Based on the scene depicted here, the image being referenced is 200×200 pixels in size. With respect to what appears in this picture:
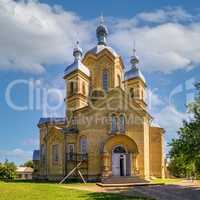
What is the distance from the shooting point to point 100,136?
106 ft

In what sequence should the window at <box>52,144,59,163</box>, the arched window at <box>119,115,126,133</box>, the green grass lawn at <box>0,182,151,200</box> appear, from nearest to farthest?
the green grass lawn at <box>0,182,151,200</box>
the arched window at <box>119,115,126,133</box>
the window at <box>52,144,59,163</box>

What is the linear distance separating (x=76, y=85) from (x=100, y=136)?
674cm

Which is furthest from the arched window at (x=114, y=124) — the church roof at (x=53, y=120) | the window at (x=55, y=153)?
the church roof at (x=53, y=120)

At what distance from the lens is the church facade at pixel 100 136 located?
1265 inches

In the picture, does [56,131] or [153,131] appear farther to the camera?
[153,131]

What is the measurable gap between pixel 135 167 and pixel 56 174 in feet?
23.8

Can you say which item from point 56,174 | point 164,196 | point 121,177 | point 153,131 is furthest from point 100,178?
point 164,196

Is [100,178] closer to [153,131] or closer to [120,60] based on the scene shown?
[153,131]

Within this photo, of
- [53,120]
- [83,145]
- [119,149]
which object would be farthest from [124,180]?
[53,120]

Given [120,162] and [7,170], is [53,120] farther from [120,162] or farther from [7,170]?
[7,170]

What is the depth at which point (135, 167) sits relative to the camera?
32.1 meters

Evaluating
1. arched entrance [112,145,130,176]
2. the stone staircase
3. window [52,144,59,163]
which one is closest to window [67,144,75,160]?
window [52,144,59,163]

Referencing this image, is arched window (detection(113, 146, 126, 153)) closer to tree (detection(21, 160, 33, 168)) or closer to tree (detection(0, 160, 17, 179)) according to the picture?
tree (detection(0, 160, 17, 179))

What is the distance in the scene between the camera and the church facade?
32.1 m
